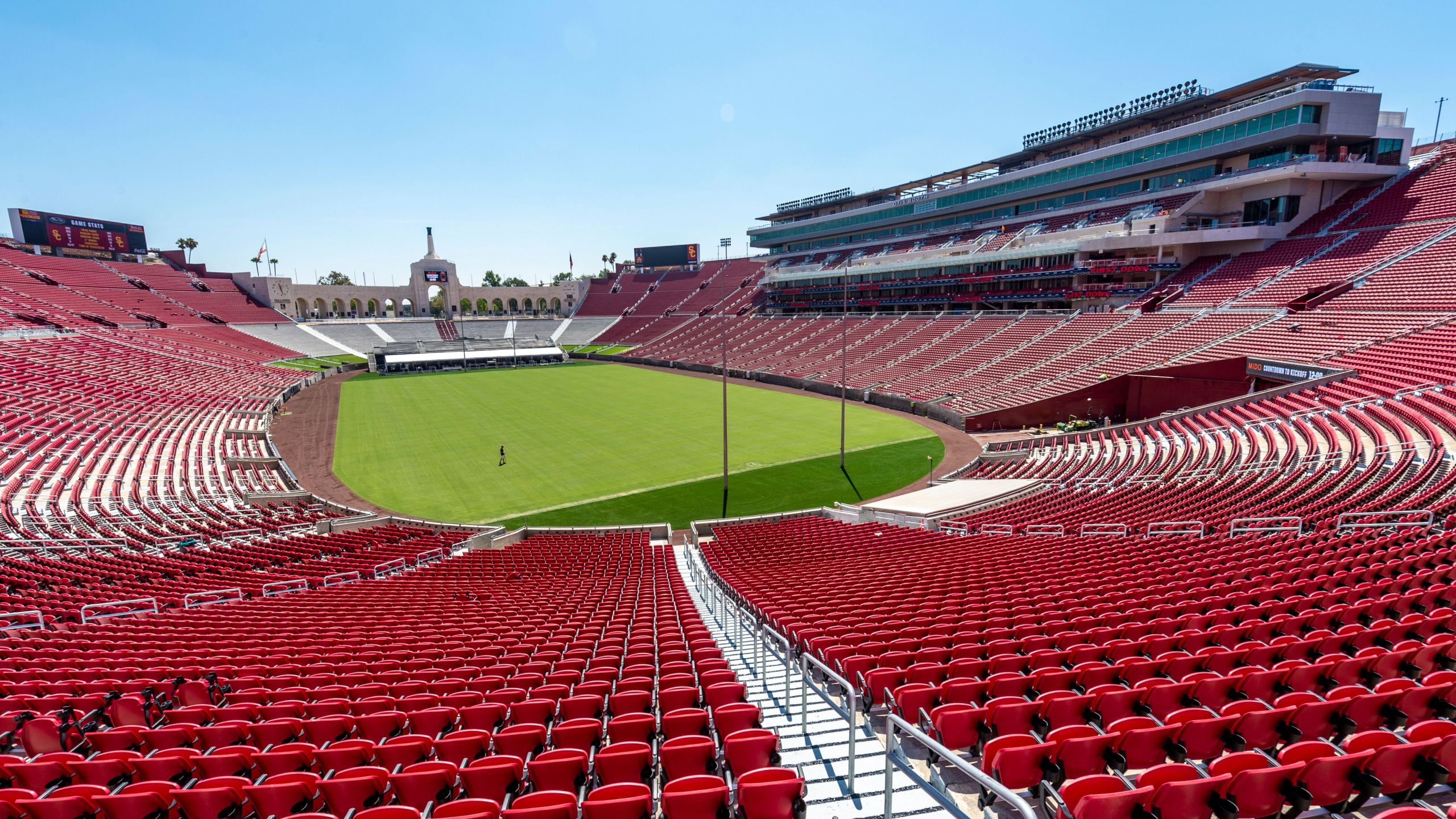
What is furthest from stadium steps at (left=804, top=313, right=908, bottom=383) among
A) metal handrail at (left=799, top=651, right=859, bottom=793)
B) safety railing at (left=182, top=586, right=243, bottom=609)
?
metal handrail at (left=799, top=651, right=859, bottom=793)

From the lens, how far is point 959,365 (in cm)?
5591

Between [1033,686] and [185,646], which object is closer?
[1033,686]

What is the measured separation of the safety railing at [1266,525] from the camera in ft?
52.5

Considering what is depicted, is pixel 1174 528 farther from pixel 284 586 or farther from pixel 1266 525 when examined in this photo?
pixel 284 586

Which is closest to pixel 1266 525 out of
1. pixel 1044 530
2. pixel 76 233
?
pixel 1044 530

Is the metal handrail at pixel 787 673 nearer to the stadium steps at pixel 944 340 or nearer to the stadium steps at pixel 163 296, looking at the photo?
the stadium steps at pixel 944 340

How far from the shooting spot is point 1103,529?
19469 mm

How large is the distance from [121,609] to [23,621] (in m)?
1.53

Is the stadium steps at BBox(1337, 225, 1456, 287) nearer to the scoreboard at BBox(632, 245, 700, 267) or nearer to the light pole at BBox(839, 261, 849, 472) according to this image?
the light pole at BBox(839, 261, 849, 472)

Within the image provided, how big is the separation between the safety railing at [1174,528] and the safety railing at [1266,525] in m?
0.73

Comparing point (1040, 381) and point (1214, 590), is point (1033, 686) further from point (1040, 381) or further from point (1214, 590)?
point (1040, 381)

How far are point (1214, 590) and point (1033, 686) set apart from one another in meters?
5.78

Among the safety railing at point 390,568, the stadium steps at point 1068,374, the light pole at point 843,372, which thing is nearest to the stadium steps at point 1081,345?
the stadium steps at point 1068,374

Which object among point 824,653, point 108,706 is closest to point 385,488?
point 108,706
